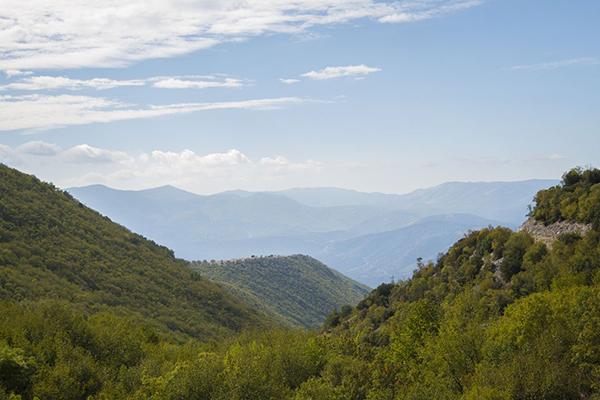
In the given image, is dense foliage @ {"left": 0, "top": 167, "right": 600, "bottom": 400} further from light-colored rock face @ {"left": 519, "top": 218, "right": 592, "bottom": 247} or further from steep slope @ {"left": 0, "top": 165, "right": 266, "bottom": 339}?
steep slope @ {"left": 0, "top": 165, "right": 266, "bottom": 339}

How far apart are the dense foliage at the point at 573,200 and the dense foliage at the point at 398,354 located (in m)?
3.27

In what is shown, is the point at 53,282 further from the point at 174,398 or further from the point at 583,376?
the point at 583,376

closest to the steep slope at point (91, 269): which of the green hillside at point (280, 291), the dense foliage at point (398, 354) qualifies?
the dense foliage at point (398, 354)

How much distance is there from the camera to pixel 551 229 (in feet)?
182

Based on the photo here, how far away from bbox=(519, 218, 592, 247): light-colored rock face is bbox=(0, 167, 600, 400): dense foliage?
145cm

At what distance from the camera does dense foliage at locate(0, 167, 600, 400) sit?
97.5 feet

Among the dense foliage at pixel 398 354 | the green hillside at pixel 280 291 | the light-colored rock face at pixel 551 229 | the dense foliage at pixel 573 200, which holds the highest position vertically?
the dense foliage at pixel 573 200

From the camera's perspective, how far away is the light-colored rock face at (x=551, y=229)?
167 ft

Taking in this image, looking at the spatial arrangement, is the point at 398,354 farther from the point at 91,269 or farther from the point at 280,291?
the point at 280,291

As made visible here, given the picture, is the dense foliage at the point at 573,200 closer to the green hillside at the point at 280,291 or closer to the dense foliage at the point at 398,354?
the dense foliage at the point at 398,354

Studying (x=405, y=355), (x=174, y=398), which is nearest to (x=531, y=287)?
(x=405, y=355)

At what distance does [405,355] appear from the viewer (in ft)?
138

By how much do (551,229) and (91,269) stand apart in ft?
226

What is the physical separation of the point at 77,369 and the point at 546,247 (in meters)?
44.5
